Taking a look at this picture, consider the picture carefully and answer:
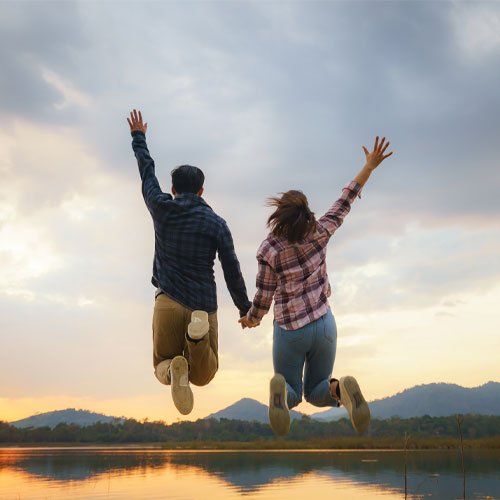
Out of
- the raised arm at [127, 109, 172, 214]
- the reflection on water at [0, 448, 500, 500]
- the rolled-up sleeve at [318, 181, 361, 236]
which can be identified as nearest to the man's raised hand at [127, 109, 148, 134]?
the raised arm at [127, 109, 172, 214]

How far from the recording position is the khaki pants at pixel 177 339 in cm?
652

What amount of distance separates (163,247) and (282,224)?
4.03ft

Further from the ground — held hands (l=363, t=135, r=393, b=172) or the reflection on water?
held hands (l=363, t=135, r=393, b=172)

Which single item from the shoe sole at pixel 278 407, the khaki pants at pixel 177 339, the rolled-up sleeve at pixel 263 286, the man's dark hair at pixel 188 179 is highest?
the man's dark hair at pixel 188 179

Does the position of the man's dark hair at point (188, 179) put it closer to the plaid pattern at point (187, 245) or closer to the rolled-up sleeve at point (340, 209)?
the plaid pattern at point (187, 245)

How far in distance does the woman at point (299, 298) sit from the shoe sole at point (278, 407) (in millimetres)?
79

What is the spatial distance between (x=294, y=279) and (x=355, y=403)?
1354 mm

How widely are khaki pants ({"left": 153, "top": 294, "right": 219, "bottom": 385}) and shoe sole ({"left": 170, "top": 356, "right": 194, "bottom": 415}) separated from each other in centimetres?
21

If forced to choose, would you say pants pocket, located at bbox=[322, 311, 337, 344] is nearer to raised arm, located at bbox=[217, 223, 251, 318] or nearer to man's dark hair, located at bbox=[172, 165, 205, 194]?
raised arm, located at bbox=[217, 223, 251, 318]

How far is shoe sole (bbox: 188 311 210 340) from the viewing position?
618 centimetres

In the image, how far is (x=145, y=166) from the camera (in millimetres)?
7137

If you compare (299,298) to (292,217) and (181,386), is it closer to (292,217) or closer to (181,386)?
(292,217)

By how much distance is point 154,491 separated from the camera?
8956cm

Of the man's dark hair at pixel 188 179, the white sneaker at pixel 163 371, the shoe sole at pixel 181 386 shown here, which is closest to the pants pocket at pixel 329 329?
the shoe sole at pixel 181 386
